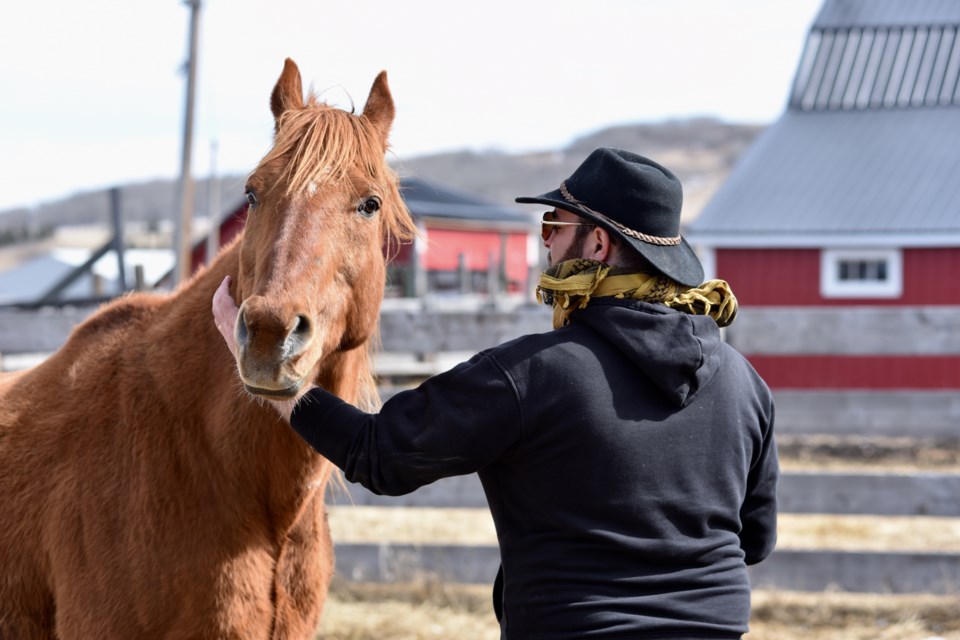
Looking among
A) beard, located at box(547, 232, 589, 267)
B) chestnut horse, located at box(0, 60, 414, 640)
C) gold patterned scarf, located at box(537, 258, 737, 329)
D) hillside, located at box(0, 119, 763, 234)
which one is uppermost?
beard, located at box(547, 232, 589, 267)

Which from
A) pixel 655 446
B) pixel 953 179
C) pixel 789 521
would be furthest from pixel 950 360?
pixel 655 446

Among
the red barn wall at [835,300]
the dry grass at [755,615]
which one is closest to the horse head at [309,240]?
the dry grass at [755,615]

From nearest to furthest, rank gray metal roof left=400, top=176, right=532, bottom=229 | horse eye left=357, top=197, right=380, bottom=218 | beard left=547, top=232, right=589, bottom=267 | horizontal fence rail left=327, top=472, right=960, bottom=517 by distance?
1. beard left=547, top=232, right=589, bottom=267
2. horse eye left=357, top=197, right=380, bottom=218
3. horizontal fence rail left=327, top=472, right=960, bottom=517
4. gray metal roof left=400, top=176, right=532, bottom=229

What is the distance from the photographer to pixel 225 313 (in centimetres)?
268

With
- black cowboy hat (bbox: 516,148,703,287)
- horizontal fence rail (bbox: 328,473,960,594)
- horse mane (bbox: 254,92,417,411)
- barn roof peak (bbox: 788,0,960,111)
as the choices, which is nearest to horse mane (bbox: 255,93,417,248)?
horse mane (bbox: 254,92,417,411)

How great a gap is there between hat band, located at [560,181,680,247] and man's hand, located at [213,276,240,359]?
93 centimetres

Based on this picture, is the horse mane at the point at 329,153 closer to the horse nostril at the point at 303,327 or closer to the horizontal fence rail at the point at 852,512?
the horse nostril at the point at 303,327

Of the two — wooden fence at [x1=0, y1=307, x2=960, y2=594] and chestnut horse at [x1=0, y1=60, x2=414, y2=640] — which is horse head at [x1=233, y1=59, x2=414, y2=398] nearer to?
chestnut horse at [x1=0, y1=60, x2=414, y2=640]

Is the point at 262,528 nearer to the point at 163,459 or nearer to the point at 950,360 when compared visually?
the point at 163,459

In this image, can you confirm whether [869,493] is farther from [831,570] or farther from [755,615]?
[755,615]

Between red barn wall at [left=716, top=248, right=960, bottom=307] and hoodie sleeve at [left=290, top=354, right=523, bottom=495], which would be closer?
hoodie sleeve at [left=290, top=354, right=523, bottom=495]

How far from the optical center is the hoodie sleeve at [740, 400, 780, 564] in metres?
2.67

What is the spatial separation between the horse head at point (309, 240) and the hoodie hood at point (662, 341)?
0.69 metres

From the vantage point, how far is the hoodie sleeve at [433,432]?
227 cm
